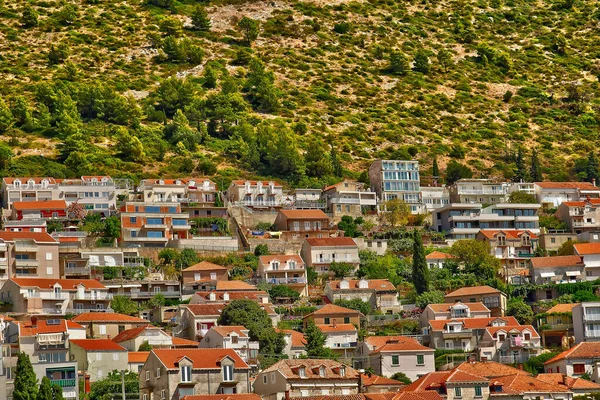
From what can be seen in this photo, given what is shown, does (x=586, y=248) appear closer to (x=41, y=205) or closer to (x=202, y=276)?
(x=202, y=276)

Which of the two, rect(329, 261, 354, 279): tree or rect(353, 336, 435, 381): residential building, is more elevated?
rect(329, 261, 354, 279): tree

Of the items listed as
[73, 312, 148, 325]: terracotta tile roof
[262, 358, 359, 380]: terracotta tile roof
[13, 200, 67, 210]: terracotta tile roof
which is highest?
[13, 200, 67, 210]: terracotta tile roof

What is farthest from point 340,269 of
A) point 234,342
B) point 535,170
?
point 535,170

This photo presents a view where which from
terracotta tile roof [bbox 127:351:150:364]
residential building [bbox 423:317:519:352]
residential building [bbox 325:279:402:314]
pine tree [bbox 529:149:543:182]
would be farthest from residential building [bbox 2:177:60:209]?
pine tree [bbox 529:149:543:182]

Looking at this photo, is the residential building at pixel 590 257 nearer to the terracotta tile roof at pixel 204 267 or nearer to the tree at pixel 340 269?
the tree at pixel 340 269

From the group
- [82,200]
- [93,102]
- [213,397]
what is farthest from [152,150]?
[213,397]

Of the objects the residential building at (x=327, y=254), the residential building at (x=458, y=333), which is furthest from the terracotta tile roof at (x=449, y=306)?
the residential building at (x=327, y=254)

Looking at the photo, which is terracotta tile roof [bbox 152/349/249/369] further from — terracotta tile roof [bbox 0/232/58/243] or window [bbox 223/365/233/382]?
terracotta tile roof [bbox 0/232/58/243]
